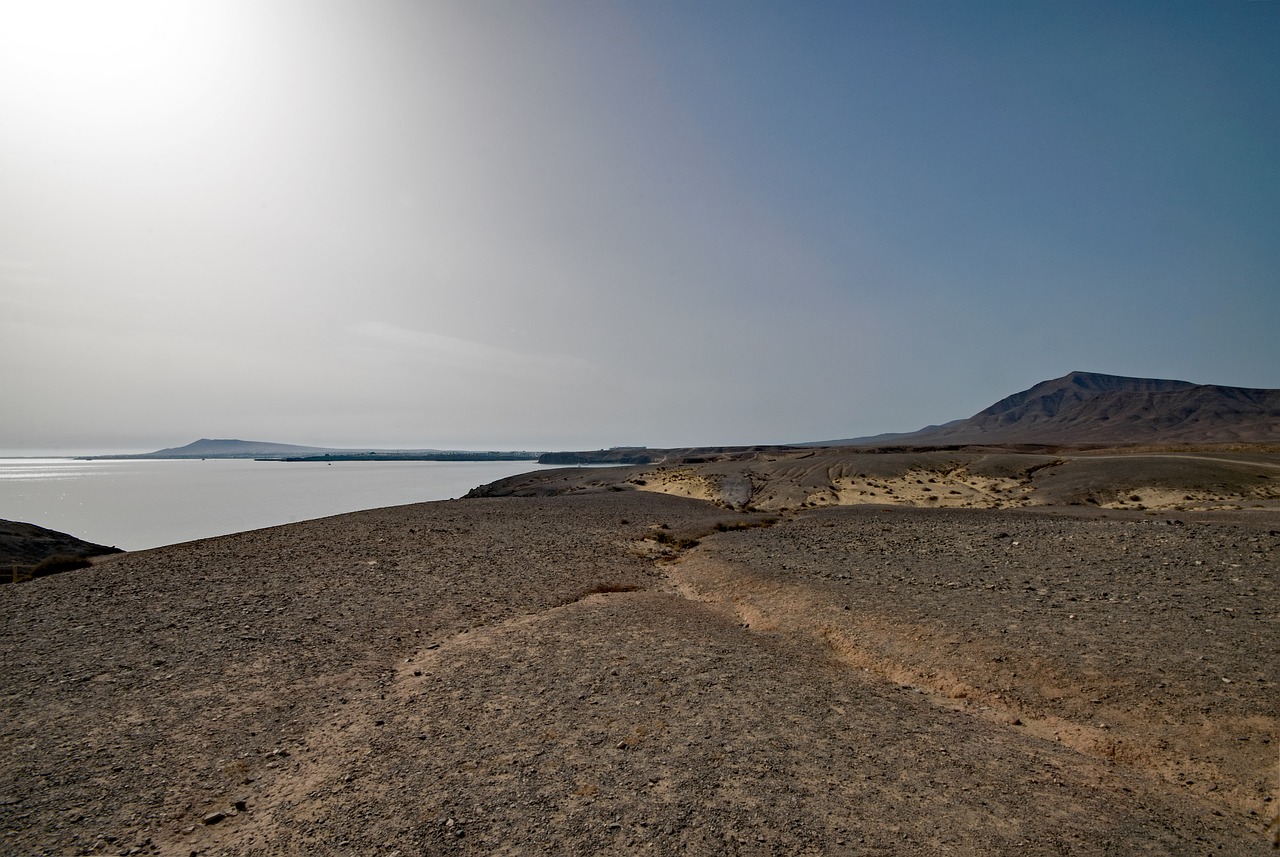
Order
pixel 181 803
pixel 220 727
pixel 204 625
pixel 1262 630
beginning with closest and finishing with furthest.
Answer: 1. pixel 181 803
2. pixel 220 727
3. pixel 1262 630
4. pixel 204 625

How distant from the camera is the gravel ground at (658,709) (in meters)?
4.32

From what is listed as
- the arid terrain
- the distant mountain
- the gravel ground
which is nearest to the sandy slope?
the arid terrain

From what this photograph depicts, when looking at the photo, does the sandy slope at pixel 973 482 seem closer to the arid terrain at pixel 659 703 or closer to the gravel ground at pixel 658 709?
the arid terrain at pixel 659 703

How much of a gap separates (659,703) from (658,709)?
157 mm

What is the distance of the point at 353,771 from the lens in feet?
16.8

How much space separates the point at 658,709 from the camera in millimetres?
6234

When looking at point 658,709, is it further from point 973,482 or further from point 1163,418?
point 1163,418

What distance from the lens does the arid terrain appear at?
433cm

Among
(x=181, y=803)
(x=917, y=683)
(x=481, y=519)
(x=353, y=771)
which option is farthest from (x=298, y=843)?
(x=481, y=519)

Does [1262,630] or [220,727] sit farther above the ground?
[1262,630]

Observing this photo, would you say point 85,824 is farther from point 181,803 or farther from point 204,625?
point 204,625

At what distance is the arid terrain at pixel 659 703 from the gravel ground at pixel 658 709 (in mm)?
36

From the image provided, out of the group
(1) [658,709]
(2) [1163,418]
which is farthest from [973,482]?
(2) [1163,418]

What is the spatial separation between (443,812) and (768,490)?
28.8 meters
